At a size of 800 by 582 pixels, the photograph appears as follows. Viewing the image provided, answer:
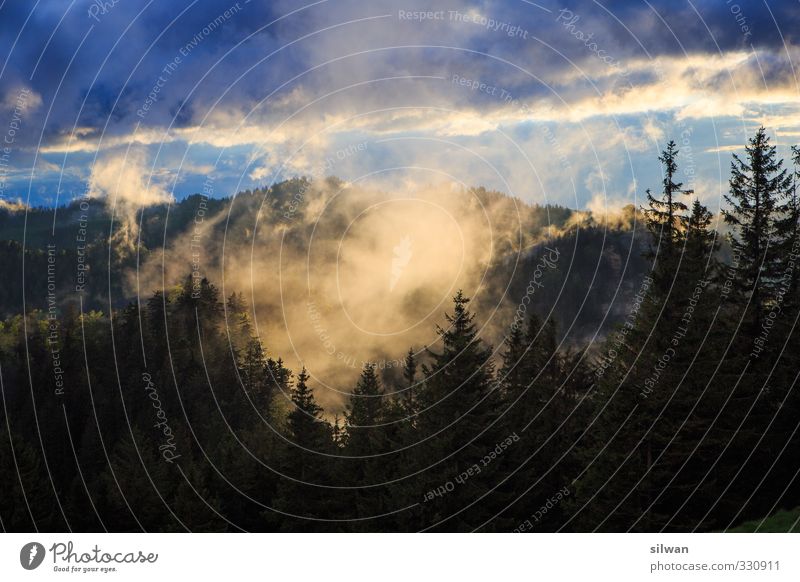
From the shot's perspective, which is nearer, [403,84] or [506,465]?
[506,465]

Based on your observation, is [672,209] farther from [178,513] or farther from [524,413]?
[178,513]

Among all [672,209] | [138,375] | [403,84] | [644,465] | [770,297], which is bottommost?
[644,465]

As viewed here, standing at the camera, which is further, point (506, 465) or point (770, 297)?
point (506, 465)

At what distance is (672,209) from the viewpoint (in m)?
48.2

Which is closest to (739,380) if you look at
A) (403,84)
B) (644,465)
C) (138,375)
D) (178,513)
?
(644,465)

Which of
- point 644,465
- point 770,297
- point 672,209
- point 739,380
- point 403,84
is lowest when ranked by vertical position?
point 644,465

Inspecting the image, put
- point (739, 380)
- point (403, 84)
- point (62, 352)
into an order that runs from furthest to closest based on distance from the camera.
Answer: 1. point (62, 352)
2. point (403, 84)
3. point (739, 380)

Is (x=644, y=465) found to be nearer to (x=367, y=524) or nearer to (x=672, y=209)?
(x=672, y=209)

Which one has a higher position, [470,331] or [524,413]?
[470,331]

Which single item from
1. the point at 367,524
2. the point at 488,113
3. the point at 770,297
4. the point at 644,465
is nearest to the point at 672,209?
the point at 770,297

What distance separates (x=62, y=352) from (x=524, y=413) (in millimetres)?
108343
